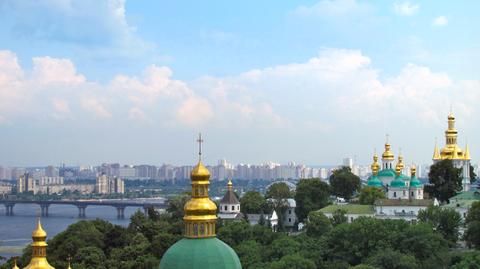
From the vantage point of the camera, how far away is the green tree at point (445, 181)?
39.0 meters

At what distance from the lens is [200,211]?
15.0m

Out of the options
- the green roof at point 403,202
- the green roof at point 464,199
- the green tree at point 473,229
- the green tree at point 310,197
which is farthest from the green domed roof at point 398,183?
the green tree at point 473,229

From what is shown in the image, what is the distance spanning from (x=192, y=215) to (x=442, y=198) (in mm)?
27100

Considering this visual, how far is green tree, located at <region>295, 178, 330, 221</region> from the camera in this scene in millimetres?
40125

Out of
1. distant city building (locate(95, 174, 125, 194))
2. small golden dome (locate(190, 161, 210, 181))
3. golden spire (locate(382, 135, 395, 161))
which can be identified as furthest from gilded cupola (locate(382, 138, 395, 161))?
distant city building (locate(95, 174, 125, 194))

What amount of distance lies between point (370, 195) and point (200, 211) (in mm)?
25487

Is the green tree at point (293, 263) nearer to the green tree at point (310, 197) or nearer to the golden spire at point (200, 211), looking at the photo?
the golden spire at point (200, 211)

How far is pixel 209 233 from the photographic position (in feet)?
49.2

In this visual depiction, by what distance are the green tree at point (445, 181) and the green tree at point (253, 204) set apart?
9.10 m

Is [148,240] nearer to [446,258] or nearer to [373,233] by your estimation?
[373,233]

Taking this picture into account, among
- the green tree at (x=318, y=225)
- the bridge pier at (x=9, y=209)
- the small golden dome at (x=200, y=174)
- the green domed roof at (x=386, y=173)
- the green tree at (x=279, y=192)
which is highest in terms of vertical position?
the small golden dome at (x=200, y=174)

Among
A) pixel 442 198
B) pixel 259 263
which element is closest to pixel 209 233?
pixel 259 263

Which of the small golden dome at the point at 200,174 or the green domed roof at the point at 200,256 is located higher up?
the small golden dome at the point at 200,174

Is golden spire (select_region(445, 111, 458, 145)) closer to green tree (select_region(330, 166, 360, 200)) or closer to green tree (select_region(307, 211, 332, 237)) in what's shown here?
green tree (select_region(330, 166, 360, 200))
